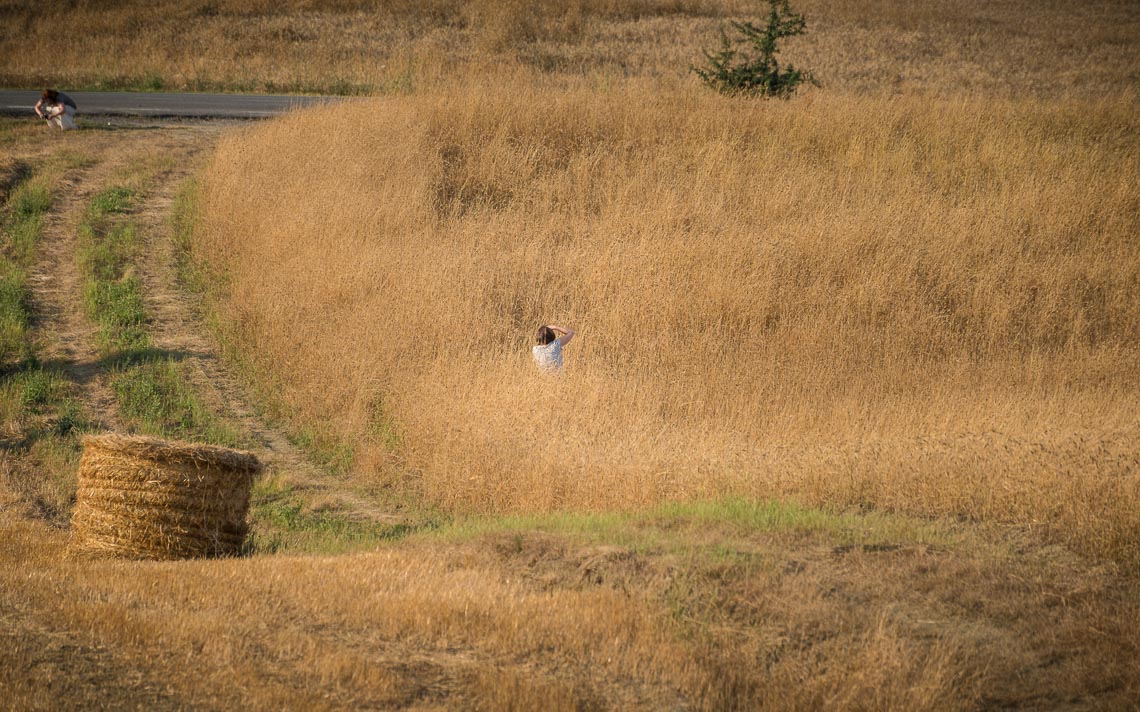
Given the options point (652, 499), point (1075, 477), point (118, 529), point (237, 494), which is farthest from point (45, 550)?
point (1075, 477)

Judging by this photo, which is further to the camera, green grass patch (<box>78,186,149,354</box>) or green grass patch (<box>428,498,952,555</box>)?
green grass patch (<box>78,186,149,354</box>)

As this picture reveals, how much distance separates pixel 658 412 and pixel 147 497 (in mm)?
4847

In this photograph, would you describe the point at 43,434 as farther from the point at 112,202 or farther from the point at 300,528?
the point at 112,202

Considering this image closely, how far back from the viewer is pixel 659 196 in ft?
52.8

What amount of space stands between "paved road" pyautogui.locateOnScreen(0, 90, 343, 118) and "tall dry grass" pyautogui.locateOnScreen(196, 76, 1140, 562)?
16.2ft

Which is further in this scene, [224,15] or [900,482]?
[224,15]

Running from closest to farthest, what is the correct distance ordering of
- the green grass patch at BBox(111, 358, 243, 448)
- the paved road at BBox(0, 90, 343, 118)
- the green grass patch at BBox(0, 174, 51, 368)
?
1. the green grass patch at BBox(111, 358, 243, 448)
2. the green grass patch at BBox(0, 174, 51, 368)
3. the paved road at BBox(0, 90, 343, 118)

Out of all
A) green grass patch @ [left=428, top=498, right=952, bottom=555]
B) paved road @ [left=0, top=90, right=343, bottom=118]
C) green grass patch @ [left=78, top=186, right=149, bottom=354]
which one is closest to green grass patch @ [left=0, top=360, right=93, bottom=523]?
green grass patch @ [left=78, top=186, right=149, bottom=354]

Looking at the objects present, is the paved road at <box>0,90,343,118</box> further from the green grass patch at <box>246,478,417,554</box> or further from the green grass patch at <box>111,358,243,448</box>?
the green grass patch at <box>246,478,417,554</box>

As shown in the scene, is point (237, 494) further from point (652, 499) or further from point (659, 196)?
point (659, 196)

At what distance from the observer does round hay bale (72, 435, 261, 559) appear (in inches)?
294

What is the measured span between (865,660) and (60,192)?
16.8 meters

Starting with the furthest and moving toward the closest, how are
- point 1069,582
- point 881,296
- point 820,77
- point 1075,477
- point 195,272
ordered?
point 820,77, point 195,272, point 881,296, point 1075,477, point 1069,582

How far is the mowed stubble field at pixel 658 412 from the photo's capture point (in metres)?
5.51
